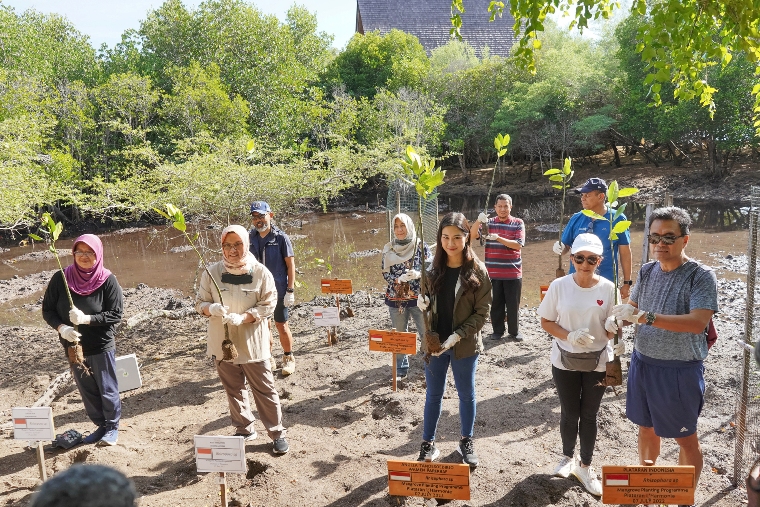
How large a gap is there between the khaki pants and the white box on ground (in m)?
1.59

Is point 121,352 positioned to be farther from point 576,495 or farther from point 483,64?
point 483,64

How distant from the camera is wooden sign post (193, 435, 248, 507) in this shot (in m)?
3.16

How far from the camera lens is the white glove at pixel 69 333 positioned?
3.81 metres

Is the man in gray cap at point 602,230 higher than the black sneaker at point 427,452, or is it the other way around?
the man in gray cap at point 602,230

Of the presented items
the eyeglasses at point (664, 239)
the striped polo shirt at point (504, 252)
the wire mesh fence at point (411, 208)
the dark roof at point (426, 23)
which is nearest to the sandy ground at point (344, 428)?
the striped polo shirt at point (504, 252)

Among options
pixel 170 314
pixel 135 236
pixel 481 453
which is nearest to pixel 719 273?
Result: pixel 481 453

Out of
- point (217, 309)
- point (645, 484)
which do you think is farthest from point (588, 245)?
point (217, 309)

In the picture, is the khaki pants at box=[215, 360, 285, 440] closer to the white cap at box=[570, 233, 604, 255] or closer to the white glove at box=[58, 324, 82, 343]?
the white glove at box=[58, 324, 82, 343]

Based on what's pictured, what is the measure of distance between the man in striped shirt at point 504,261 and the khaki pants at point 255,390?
3078mm

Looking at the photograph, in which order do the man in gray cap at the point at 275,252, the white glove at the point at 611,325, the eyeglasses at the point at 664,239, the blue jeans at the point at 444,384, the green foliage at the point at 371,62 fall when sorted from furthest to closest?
1. the green foliage at the point at 371,62
2. the man in gray cap at the point at 275,252
3. the blue jeans at the point at 444,384
4. the white glove at the point at 611,325
5. the eyeglasses at the point at 664,239

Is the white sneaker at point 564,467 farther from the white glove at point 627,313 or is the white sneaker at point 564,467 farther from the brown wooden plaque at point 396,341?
the brown wooden plaque at point 396,341

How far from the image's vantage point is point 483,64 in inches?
1204

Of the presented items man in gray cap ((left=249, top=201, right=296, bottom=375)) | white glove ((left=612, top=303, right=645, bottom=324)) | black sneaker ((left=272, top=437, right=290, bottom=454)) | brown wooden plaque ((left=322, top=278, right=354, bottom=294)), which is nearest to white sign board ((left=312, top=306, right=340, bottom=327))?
brown wooden plaque ((left=322, top=278, right=354, bottom=294))

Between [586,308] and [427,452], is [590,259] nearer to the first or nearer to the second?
[586,308]
